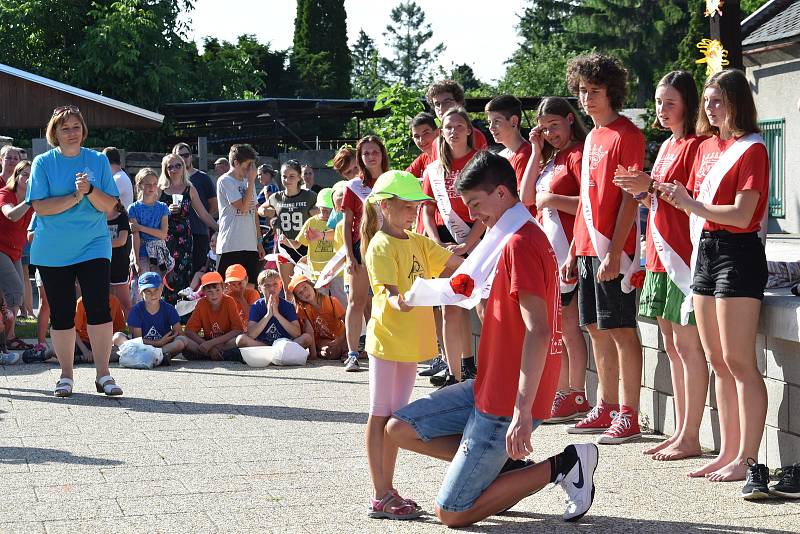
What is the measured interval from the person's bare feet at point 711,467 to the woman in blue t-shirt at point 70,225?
4.44m

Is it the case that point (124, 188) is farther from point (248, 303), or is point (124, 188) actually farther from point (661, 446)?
point (661, 446)

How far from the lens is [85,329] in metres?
11.0

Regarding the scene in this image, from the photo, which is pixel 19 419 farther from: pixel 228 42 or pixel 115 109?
pixel 228 42

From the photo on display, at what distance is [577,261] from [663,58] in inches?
2529

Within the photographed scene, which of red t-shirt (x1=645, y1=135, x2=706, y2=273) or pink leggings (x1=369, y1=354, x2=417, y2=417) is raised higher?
red t-shirt (x1=645, y1=135, x2=706, y2=273)

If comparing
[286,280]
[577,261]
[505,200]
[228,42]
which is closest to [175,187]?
[286,280]

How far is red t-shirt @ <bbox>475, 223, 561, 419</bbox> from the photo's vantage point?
4730 mm

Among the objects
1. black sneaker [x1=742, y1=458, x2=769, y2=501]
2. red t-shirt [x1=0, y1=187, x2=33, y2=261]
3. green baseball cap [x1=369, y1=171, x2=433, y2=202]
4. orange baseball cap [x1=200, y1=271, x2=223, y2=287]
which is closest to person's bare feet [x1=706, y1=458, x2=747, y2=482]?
black sneaker [x1=742, y1=458, x2=769, y2=501]

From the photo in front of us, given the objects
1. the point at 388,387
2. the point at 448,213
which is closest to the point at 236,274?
the point at 448,213

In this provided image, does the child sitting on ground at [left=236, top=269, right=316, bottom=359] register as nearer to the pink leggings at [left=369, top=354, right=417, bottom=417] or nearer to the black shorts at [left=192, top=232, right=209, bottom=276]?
the black shorts at [left=192, top=232, right=209, bottom=276]

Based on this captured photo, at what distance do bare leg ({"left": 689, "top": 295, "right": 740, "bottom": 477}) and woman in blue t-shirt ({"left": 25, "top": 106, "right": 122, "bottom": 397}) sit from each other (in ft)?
14.8

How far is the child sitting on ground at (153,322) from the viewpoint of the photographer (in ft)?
35.8

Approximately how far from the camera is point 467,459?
4906 millimetres

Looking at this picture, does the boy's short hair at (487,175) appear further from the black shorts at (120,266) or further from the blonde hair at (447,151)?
the black shorts at (120,266)
